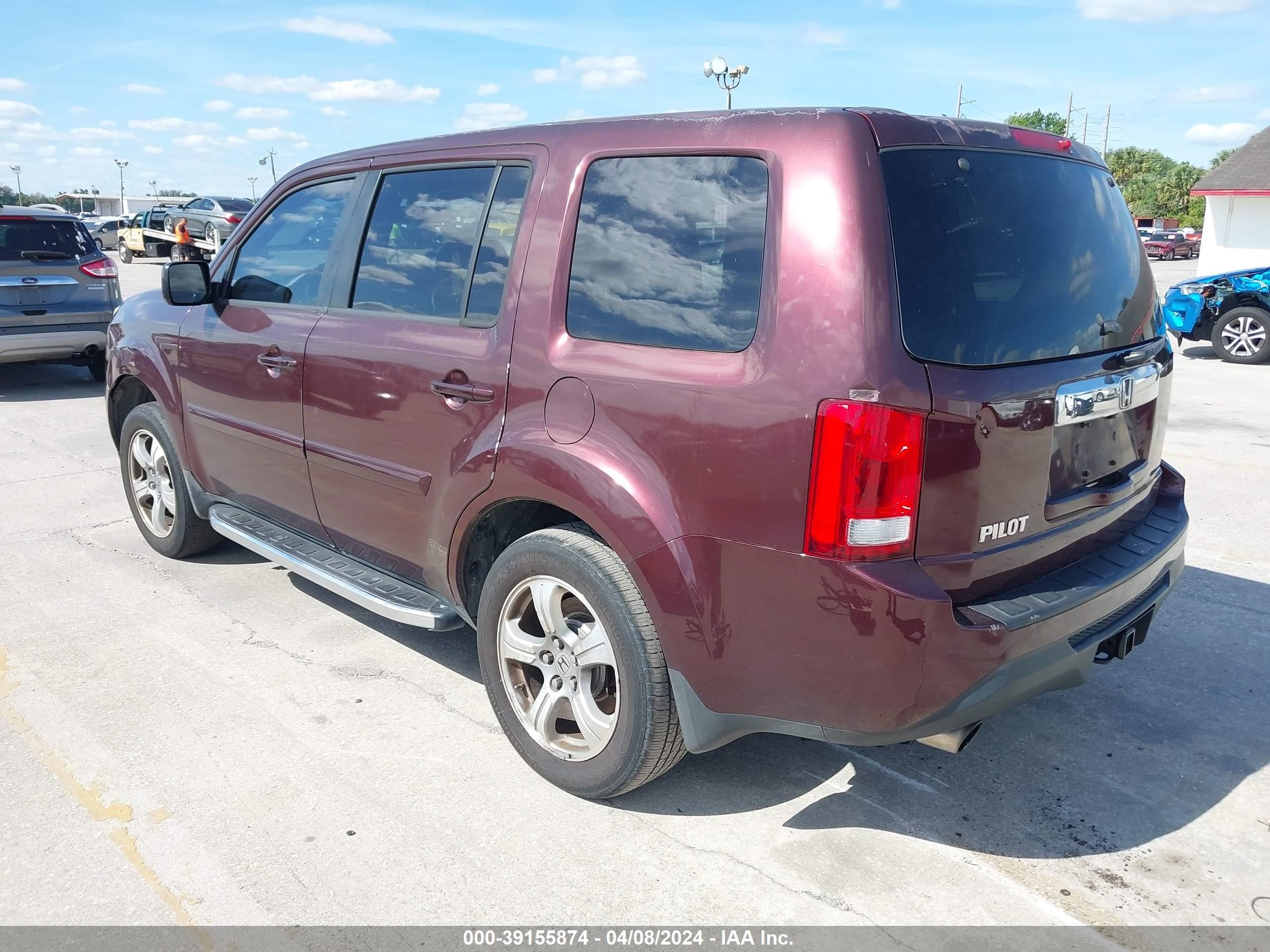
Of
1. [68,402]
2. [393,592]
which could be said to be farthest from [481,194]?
[68,402]

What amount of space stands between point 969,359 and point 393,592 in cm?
220

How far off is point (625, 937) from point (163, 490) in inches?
148

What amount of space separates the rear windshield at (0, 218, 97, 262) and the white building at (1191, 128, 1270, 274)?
95.1 feet

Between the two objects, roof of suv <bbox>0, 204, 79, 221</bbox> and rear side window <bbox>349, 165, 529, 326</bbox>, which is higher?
roof of suv <bbox>0, 204, 79, 221</bbox>

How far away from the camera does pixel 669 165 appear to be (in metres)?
2.83

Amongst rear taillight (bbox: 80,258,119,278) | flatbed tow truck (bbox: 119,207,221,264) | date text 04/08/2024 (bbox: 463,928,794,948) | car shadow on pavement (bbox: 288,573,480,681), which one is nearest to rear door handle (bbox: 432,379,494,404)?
car shadow on pavement (bbox: 288,573,480,681)

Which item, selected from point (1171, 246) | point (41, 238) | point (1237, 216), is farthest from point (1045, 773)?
point (1171, 246)

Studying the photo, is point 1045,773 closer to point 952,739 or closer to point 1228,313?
point 952,739

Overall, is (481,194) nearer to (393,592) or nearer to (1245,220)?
(393,592)

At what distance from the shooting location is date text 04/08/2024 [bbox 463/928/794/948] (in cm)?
248

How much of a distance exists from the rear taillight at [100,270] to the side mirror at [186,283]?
6.79 meters

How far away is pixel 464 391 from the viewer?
322 centimetres

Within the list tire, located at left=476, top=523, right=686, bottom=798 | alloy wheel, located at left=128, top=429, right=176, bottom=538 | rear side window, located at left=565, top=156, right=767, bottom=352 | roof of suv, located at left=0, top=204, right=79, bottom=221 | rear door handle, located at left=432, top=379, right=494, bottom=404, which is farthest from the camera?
roof of suv, located at left=0, top=204, right=79, bottom=221

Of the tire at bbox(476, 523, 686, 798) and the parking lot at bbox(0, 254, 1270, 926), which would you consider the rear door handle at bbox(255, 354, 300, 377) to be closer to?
the parking lot at bbox(0, 254, 1270, 926)
